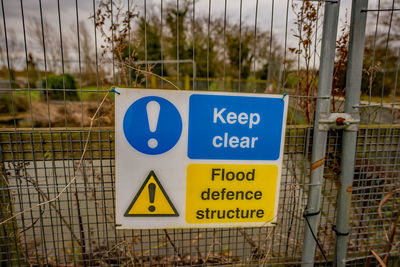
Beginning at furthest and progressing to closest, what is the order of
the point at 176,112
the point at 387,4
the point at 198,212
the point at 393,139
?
1. the point at 387,4
2. the point at 393,139
3. the point at 198,212
4. the point at 176,112

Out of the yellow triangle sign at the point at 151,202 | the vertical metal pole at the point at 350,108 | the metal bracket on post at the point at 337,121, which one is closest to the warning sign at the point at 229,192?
the yellow triangle sign at the point at 151,202

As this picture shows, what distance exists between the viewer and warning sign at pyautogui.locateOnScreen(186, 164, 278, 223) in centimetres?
167

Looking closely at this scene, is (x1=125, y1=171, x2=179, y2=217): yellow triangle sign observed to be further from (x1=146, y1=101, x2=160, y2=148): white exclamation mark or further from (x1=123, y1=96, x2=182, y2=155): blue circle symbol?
(x1=146, y1=101, x2=160, y2=148): white exclamation mark

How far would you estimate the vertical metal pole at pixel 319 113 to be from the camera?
1.62 m

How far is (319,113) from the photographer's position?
1740 mm

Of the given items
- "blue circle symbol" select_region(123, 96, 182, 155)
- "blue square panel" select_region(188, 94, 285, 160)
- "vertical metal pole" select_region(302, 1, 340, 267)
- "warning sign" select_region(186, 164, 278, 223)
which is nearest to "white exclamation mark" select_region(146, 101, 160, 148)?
"blue circle symbol" select_region(123, 96, 182, 155)

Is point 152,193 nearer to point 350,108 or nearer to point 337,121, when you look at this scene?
point 337,121

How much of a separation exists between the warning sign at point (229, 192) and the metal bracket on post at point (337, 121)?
0.43 meters

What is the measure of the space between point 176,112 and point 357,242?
2125 millimetres

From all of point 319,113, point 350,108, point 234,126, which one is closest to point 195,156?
point 234,126

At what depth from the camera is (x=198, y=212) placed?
172 cm

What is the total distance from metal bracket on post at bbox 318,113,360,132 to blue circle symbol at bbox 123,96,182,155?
3.09ft

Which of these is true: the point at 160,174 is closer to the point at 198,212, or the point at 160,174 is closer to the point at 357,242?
the point at 198,212

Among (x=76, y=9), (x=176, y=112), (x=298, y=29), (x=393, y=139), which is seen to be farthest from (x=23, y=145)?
(x=393, y=139)
